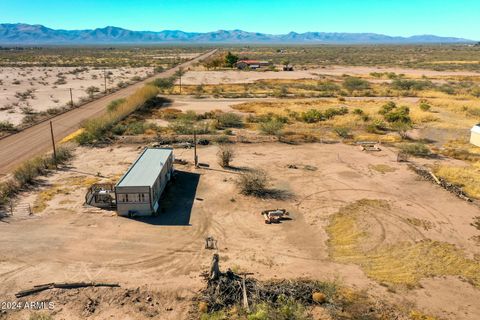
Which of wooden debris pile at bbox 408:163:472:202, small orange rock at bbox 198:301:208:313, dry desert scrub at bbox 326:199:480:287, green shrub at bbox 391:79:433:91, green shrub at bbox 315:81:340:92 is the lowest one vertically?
small orange rock at bbox 198:301:208:313

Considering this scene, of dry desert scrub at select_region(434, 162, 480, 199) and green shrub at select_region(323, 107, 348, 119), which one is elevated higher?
green shrub at select_region(323, 107, 348, 119)

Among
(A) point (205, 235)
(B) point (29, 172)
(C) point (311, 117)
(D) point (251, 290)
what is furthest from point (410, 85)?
(D) point (251, 290)

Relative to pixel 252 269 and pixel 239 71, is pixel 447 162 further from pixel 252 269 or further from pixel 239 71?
pixel 239 71

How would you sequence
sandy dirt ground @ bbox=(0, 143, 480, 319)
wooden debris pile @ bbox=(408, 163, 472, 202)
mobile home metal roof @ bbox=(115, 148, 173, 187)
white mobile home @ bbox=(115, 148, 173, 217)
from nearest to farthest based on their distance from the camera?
sandy dirt ground @ bbox=(0, 143, 480, 319)
white mobile home @ bbox=(115, 148, 173, 217)
mobile home metal roof @ bbox=(115, 148, 173, 187)
wooden debris pile @ bbox=(408, 163, 472, 202)

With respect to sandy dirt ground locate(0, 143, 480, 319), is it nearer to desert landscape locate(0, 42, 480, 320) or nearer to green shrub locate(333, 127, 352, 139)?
desert landscape locate(0, 42, 480, 320)

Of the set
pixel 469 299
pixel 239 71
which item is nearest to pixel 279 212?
pixel 469 299

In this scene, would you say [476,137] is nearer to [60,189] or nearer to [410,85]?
[60,189]

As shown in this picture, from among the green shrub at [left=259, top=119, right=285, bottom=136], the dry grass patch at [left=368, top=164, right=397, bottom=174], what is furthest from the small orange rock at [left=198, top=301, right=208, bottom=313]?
the green shrub at [left=259, top=119, right=285, bottom=136]
